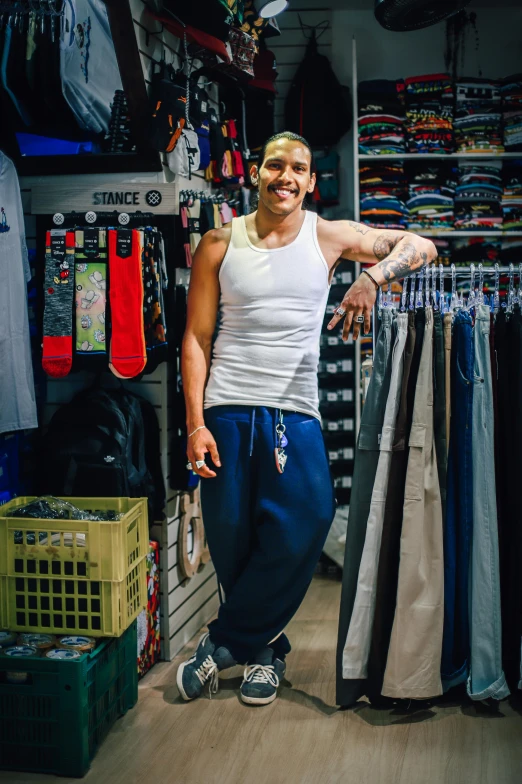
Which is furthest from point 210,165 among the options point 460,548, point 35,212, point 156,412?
point 460,548

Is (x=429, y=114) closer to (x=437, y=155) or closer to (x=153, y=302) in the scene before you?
(x=437, y=155)

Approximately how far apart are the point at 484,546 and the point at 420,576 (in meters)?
0.22

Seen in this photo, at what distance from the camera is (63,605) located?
2502mm

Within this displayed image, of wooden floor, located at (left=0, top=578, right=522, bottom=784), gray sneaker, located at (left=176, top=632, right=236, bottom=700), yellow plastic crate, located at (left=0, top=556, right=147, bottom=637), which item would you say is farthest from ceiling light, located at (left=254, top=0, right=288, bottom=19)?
wooden floor, located at (left=0, top=578, right=522, bottom=784)

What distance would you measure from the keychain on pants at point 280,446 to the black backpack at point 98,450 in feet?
1.84

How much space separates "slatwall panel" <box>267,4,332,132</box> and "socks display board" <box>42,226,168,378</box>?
8.32ft

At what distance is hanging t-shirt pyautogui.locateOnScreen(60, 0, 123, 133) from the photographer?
2959 mm

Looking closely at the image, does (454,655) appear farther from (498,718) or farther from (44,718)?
(44,718)

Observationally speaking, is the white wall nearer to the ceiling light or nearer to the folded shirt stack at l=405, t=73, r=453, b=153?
the folded shirt stack at l=405, t=73, r=453, b=153

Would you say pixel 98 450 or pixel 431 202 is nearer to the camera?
pixel 98 450

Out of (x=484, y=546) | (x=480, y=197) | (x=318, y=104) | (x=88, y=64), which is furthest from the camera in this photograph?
(x=480, y=197)

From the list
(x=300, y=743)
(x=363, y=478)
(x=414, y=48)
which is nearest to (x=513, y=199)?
(x=414, y=48)

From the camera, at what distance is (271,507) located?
271cm

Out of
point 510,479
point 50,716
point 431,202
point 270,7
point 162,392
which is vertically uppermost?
point 270,7
